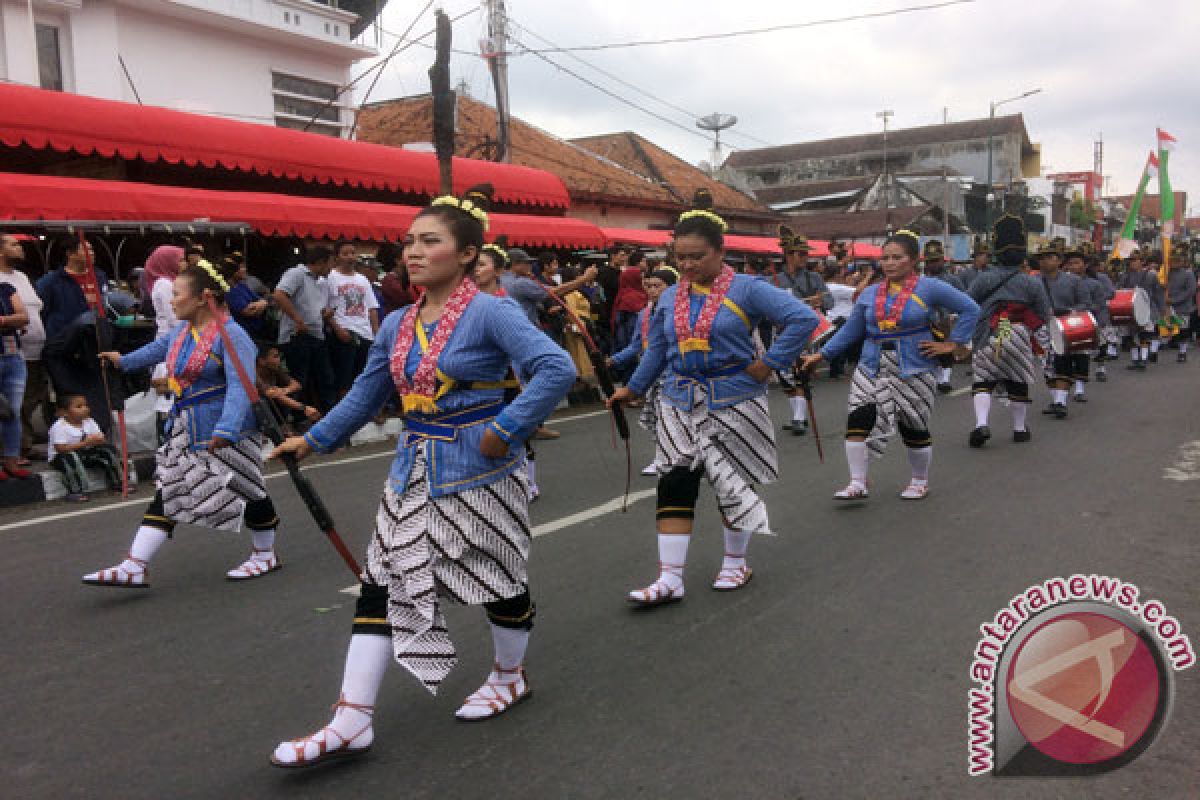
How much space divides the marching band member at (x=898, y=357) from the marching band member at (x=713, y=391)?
2107mm

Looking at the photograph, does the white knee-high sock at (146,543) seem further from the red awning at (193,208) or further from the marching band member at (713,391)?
the red awning at (193,208)

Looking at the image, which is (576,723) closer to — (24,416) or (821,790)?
(821,790)

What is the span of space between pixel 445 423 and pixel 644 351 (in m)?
2.65

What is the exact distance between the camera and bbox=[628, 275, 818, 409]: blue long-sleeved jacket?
4.71 metres

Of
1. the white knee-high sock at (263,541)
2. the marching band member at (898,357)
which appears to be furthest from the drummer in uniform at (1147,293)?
the white knee-high sock at (263,541)

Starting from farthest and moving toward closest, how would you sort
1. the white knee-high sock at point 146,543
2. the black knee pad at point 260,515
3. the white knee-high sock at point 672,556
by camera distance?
the black knee pad at point 260,515
the white knee-high sock at point 146,543
the white knee-high sock at point 672,556

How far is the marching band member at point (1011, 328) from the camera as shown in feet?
30.9

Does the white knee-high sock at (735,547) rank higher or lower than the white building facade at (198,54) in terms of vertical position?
lower

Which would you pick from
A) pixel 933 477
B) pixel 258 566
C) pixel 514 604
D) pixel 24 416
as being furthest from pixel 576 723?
pixel 24 416

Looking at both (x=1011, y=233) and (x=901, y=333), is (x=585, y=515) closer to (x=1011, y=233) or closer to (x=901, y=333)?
(x=901, y=333)

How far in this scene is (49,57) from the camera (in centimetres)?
1641

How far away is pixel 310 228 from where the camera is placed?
12484 mm

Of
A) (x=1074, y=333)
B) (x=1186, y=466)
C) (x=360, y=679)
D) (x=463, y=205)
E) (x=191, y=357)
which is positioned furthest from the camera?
(x=1074, y=333)

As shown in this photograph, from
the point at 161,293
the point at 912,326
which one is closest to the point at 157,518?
the point at 161,293
